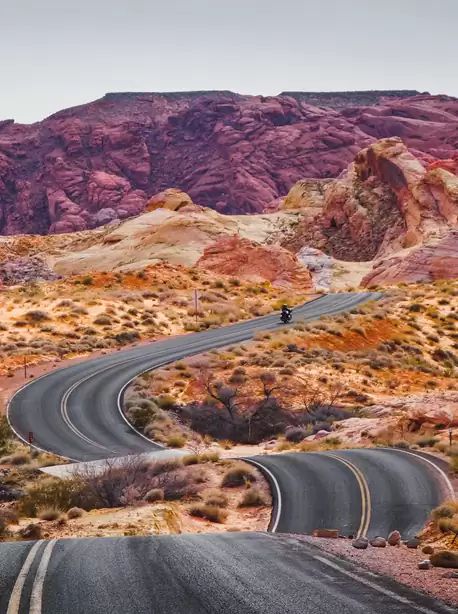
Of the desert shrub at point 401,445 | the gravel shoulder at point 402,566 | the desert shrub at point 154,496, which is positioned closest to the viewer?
the gravel shoulder at point 402,566

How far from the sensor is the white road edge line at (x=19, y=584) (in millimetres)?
8721

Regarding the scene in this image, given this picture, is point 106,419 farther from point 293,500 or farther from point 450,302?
point 450,302

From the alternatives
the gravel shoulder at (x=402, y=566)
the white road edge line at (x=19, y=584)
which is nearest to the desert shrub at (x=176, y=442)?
the gravel shoulder at (x=402, y=566)

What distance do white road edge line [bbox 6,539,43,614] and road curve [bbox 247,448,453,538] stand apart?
309 inches

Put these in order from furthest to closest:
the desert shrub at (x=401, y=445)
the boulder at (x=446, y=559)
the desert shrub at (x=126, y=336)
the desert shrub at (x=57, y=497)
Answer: the desert shrub at (x=126, y=336)
the desert shrub at (x=401, y=445)
the desert shrub at (x=57, y=497)
the boulder at (x=446, y=559)

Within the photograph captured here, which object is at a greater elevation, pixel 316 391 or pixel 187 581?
pixel 187 581

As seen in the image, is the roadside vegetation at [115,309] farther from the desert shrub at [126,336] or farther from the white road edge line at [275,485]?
the white road edge line at [275,485]

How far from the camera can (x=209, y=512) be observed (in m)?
19.8

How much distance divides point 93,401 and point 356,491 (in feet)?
63.2

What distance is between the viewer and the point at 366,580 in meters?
10.1

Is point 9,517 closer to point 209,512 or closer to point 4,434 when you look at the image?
point 209,512

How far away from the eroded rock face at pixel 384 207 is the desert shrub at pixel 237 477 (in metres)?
66.9

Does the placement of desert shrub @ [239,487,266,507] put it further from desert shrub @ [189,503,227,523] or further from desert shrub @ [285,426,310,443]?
desert shrub @ [285,426,310,443]

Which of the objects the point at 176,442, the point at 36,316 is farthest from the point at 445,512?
the point at 36,316
